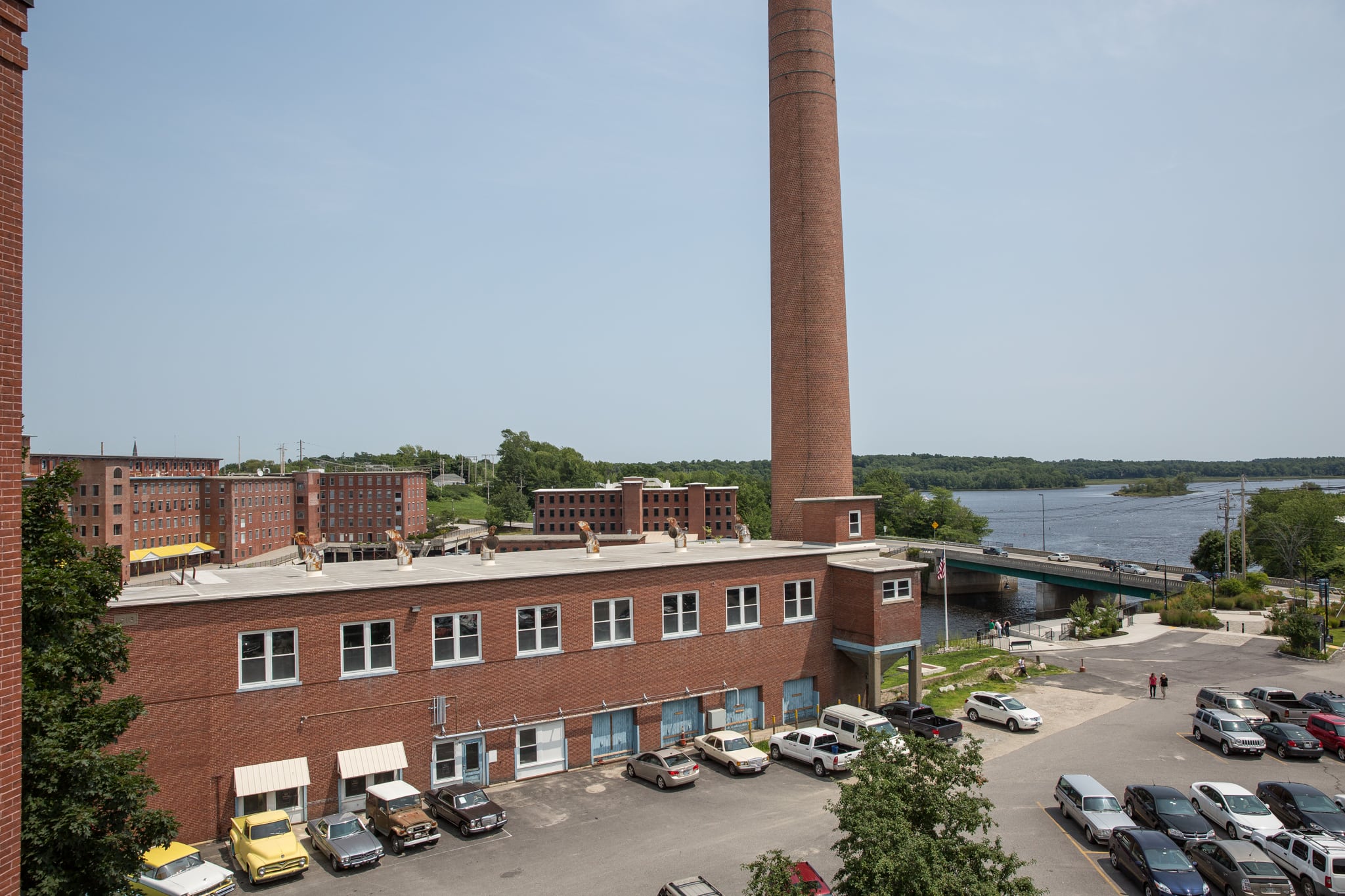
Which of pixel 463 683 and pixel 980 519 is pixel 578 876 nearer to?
pixel 463 683

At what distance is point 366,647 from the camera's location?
26.3 meters

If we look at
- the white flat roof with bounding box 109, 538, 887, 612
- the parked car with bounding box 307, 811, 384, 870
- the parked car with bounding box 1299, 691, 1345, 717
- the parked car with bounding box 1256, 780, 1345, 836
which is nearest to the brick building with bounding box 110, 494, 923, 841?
the white flat roof with bounding box 109, 538, 887, 612

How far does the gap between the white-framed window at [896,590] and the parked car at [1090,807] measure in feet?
34.9

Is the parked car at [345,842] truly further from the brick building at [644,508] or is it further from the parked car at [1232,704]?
the brick building at [644,508]

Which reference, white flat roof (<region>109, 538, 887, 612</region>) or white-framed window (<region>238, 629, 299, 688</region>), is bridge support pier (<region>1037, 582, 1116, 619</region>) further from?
white-framed window (<region>238, 629, 299, 688</region>)

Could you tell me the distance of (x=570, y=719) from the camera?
2952 cm

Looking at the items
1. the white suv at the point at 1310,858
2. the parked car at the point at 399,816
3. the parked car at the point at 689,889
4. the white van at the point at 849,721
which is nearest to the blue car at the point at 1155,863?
the white suv at the point at 1310,858

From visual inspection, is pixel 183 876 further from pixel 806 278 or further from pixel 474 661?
pixel 806 278

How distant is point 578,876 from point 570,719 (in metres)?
8.51

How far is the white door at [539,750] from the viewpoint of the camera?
93.5 ft

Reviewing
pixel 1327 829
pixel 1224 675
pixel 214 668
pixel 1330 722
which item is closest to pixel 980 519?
pixel 1224 675

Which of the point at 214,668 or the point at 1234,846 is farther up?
the point at 214,668

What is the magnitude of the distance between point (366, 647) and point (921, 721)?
64.7 feet

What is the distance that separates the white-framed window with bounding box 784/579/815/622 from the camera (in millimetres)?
35094
